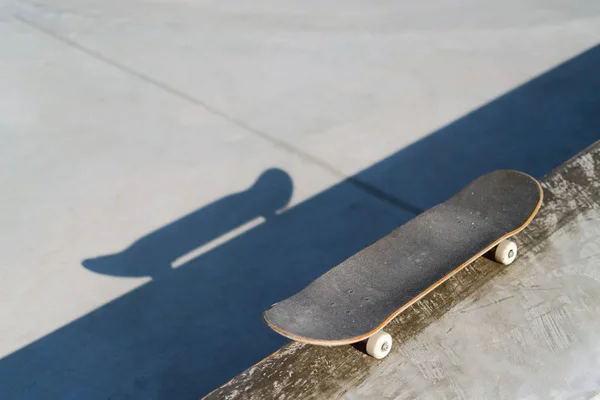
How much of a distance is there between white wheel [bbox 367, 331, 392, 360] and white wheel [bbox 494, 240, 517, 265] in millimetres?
662

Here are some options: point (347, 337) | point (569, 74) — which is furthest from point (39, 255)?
point (569, 74)

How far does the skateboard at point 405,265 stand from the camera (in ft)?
7.35

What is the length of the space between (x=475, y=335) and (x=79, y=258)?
199cm

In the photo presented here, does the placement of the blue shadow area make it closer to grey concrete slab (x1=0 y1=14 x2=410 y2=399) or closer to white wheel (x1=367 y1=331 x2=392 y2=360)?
grey concrete slab (x1=0 y1=14 x2=410 y2=399)

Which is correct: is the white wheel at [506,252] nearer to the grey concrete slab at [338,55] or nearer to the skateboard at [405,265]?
the skateboard at [405,265]

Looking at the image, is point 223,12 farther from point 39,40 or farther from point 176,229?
point 176,229

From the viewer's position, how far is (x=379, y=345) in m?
2.28

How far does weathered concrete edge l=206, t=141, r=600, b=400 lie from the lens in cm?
222

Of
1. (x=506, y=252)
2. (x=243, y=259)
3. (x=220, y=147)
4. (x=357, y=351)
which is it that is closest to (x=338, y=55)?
(x=220, y=147)

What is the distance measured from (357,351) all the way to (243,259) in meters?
1.10

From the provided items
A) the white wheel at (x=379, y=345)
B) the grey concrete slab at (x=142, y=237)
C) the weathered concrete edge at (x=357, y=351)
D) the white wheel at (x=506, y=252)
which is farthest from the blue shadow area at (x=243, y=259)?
the white wheel at (x=506, y=252)

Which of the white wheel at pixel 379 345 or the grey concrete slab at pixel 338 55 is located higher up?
the grey concrete slab at pixel 338 55

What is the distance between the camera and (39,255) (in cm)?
339

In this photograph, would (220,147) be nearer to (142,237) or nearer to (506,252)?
(142,237)
